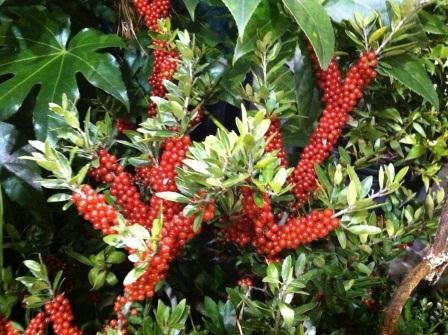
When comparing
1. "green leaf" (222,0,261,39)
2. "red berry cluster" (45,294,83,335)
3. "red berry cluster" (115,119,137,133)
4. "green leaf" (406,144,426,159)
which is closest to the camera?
"green leaf" (222,0,261,39)

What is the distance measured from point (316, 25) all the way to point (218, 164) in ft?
0.67

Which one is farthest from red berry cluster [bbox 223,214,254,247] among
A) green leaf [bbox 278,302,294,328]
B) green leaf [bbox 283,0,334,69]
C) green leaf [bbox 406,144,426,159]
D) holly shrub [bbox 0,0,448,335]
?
green leaf [bbox 406,144,426,159]

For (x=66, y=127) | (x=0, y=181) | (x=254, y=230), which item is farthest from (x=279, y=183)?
(x=0, y=181)

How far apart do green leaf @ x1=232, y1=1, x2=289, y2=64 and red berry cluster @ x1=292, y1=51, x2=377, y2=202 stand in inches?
3.1

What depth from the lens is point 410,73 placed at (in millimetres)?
609

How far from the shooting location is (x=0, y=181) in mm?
663

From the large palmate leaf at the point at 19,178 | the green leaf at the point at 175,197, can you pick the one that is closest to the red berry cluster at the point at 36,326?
the large palmate leaf at the point at 19,178

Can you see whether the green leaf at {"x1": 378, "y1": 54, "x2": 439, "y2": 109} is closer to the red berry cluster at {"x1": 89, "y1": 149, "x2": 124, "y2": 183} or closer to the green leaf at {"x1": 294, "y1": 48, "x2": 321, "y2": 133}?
the green leaf at {"x1": 294, "y1": 48, "x2": 321, "y2": 133}

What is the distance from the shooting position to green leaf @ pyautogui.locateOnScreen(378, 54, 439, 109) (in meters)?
0.60

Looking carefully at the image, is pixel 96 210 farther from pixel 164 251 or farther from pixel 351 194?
pixel 351 194

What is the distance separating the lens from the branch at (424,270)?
504 millimetres

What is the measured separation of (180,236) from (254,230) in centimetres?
11

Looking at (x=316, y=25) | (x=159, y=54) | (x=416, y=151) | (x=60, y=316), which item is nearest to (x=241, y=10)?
(x=316, y=25)

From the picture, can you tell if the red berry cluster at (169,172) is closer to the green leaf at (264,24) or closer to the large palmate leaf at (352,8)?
the green leaf at (264,24)
